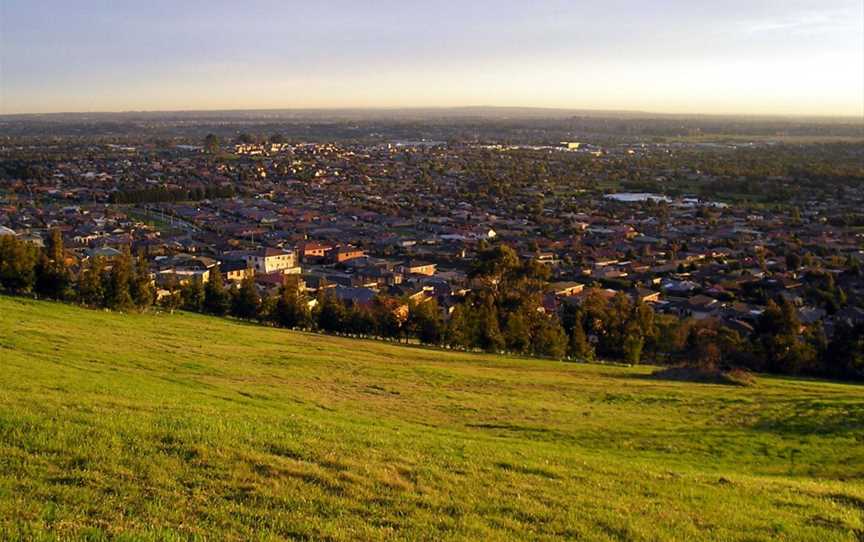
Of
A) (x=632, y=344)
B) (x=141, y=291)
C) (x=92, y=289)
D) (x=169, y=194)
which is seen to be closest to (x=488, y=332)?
(x=632, y=344)

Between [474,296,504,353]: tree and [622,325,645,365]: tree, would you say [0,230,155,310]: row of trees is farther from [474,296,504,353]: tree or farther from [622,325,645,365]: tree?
[622,325,645,365]: tree

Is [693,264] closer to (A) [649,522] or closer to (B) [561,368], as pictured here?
(B) [561,368]

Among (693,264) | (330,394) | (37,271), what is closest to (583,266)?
(693,264)

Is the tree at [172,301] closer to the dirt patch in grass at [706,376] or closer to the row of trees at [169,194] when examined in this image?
the dirt patch in grass at [706,376]

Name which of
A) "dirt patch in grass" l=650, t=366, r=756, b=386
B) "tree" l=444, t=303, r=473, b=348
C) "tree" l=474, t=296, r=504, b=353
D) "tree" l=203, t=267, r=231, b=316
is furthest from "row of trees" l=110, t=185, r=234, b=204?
"dirt patch in grass" l=650, t=366, r=756, b=386

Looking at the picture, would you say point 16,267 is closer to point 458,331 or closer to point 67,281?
point 67,281

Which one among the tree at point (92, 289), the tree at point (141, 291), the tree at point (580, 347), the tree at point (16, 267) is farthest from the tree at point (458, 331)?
the tree at point (16, 267)
